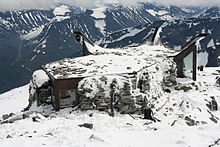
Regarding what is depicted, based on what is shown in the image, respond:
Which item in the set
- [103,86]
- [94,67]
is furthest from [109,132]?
[94,67]

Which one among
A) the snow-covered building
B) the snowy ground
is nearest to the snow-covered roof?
the snow-covered building

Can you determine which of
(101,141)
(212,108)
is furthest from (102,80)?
(212,108)

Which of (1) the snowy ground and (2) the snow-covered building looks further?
(2) the snow-covered building

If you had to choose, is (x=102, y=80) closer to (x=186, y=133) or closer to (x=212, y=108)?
(x=186, y=133)

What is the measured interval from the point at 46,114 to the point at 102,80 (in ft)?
15.3

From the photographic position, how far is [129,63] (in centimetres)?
2427

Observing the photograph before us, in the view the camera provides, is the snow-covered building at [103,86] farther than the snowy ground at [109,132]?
Yes

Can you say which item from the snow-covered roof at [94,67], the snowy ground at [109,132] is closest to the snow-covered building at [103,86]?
the snow-covered roof at [94,67]

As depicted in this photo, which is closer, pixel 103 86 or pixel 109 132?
pixel 109 132

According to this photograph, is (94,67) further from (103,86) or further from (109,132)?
(109,132)

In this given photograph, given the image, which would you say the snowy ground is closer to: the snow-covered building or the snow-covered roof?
the snow-covered building

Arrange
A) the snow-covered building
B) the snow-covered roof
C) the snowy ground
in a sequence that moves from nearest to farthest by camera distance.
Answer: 1. the snowy ground
2. the snow-covered building
3. the snow-covered roof

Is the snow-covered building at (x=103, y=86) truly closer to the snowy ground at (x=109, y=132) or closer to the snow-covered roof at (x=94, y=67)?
the snow-covered roof at (x=94, y=67)

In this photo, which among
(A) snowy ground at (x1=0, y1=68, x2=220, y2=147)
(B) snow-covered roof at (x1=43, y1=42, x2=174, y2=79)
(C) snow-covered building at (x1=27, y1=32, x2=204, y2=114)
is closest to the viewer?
Result: (A) snowy ground at (x1=0, y1=68, x2=220, y2=147)
